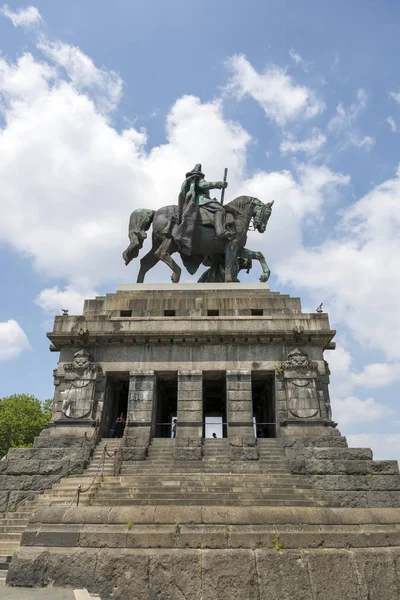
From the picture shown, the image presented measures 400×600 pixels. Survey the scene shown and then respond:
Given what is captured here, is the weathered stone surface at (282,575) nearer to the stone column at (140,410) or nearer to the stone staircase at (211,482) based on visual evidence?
the stone staircase at (211,482)

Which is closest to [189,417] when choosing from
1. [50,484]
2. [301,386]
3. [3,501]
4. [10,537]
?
[301,386]

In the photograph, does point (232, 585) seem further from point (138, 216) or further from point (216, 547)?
point (138, 216)

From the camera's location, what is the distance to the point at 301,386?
19.1 metres

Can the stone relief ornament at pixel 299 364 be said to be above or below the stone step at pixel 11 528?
above

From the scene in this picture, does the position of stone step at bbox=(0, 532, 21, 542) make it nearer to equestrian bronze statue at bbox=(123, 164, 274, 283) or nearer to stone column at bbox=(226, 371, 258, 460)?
stone column at bbox=(226, 371, 258, 460)

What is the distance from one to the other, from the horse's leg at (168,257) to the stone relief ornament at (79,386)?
6.69 meters

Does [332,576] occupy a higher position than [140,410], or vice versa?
[140,410]

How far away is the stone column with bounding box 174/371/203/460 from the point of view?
58.0ft

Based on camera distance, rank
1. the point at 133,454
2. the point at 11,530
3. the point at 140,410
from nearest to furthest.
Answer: the point at 11,530 < the point at 133,454 < the point at 140,410

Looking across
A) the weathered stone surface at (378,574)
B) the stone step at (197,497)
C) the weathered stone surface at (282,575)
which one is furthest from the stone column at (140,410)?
the weathered stone surface at (378,574)

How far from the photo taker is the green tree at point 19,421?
42.2 meters

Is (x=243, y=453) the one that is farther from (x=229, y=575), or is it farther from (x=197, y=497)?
(x=229, y=575)

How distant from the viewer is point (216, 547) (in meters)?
6.73

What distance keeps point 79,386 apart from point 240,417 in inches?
278
